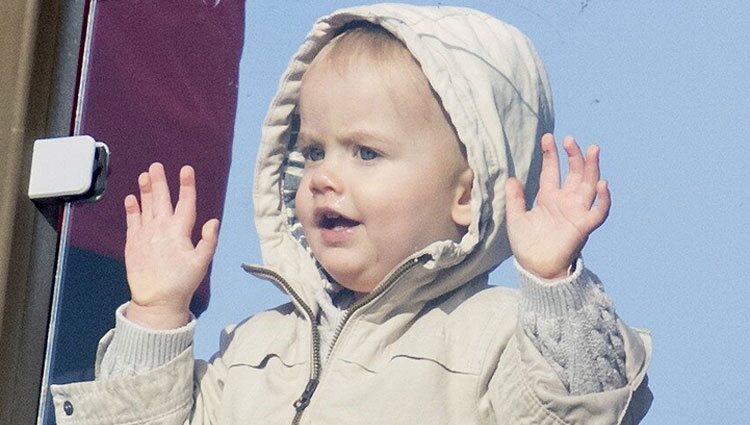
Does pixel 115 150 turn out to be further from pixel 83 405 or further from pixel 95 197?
pixel 83 405

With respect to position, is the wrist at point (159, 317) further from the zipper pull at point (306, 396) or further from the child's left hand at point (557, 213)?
the child's left hand at point (557, 213)

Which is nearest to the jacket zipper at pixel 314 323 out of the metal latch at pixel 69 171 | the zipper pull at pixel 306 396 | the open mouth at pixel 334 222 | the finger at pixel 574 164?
the zipper pull at pixel 306 396

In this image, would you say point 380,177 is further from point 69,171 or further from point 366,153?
point 69,171

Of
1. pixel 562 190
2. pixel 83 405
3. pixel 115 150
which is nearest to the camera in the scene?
pixel 562 190

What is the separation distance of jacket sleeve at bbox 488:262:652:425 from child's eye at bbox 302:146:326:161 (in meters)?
0.42

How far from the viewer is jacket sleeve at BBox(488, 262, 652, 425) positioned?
2.45 meters

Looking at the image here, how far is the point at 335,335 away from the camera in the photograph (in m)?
2.62

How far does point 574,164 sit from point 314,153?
1.39 feet

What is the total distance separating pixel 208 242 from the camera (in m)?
2.76

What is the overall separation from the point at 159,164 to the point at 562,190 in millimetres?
676

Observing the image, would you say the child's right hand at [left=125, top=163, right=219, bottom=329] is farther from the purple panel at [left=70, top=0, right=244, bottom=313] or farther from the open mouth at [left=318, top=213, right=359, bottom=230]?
the open mouth at [left=318, top=213, right=359, bottom=230]

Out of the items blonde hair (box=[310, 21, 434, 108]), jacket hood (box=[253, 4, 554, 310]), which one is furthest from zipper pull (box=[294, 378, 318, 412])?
blonde hair (box=[310, 21, 434, 108])

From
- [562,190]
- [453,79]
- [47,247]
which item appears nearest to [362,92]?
[453,79]

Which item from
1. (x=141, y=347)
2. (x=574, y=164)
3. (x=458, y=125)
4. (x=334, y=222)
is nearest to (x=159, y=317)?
(x=141, y=347)
